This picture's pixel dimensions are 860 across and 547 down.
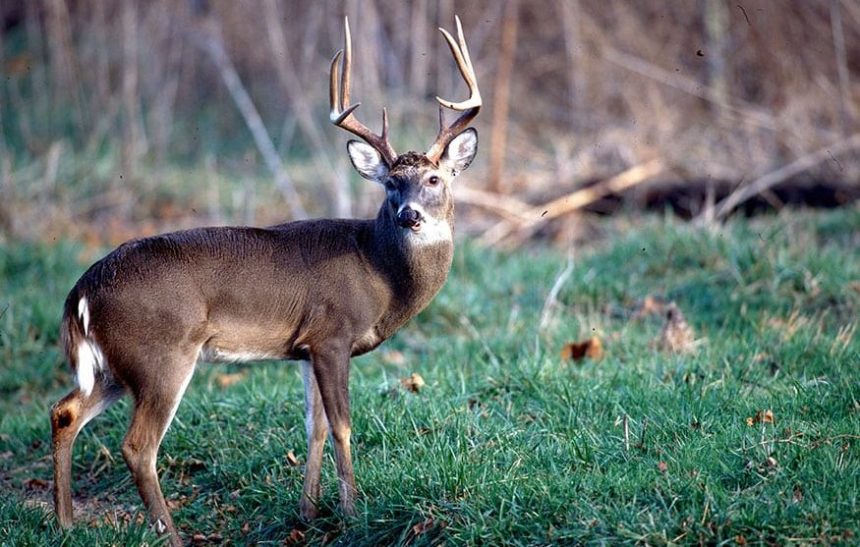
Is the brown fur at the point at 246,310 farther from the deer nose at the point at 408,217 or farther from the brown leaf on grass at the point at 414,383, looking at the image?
the brown leaf on grass at the point at 414,383

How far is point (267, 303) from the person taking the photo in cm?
523

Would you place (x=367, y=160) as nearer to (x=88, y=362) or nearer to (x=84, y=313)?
(x=84, y=313)

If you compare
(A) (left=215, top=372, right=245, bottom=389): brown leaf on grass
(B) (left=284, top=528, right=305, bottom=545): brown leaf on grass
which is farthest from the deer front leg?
(A) (left=215, top=372, right=245, bottom=389): brown leaf on grass

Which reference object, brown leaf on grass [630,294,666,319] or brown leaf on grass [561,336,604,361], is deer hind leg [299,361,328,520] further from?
brown leaf on grass [630,294,666,319]

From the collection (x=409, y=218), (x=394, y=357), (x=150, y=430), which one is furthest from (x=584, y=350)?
Answer: (x=150, y=430)

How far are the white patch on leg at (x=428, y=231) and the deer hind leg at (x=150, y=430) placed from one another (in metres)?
1.25

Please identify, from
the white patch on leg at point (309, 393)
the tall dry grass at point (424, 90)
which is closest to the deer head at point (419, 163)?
the white patch on leg at point (309, 393)

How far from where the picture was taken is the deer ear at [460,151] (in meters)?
5.61

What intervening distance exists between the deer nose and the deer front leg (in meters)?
0.64

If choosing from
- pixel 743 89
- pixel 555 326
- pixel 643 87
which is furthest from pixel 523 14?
pixel 555 326

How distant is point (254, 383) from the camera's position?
6621 mm

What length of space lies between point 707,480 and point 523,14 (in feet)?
34.1

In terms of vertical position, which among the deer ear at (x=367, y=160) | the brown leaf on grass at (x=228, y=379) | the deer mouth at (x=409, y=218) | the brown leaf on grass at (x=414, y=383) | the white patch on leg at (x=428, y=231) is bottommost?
the brown leaf on grass at (x=228, y=379)

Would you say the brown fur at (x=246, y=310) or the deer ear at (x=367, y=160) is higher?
the deer ear at (x=367, y=160)
